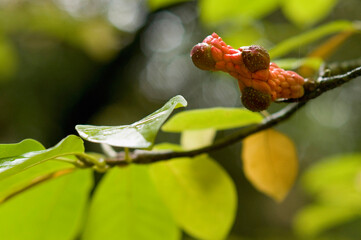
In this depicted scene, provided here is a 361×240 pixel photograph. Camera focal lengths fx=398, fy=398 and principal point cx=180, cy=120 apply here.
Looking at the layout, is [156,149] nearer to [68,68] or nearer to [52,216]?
[52,216]

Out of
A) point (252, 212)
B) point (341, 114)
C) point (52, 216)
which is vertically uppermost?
point (52, 216)

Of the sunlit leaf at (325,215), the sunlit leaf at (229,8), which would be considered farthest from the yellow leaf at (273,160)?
the sunlit leaf at (325,215)

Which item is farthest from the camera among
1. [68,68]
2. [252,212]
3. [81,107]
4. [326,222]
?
[252,212]

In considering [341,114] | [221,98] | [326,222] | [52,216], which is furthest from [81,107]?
[341,114]

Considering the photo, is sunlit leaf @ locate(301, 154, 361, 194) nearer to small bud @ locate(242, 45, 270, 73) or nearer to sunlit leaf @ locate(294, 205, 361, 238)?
sunlit leaf @ locate(294, 205, 361, 238)

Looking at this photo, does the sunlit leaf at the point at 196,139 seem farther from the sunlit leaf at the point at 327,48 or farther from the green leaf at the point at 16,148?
the green leaf at the point at 16,148

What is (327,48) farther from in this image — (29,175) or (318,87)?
(29,175)

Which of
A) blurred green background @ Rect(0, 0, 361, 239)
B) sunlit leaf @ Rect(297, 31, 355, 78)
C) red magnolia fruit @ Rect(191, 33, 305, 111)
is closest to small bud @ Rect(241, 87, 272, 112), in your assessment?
red magnolia fruit @ Rect(191, 33, 305, 111)
